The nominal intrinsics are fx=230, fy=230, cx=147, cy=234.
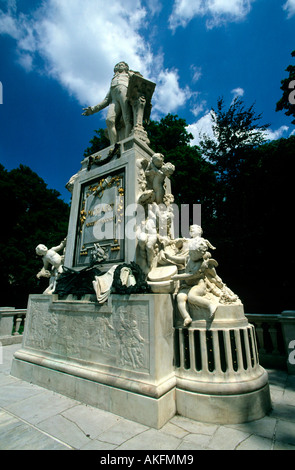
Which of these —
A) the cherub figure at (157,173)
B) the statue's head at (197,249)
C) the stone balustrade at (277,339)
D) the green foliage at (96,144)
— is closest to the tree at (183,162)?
the green foliage at (96,144)

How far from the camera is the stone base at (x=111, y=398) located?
9.25 ft

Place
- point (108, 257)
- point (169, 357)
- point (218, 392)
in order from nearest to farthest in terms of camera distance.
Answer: point (218, 392) < point (169, 357) < point (108, 257)

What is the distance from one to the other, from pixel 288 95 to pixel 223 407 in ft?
51.5

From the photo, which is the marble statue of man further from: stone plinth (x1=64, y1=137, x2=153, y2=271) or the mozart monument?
the mozart monument

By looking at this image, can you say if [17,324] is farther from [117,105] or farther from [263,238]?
[263,238]

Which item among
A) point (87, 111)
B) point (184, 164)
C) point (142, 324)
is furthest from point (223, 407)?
point (184, 164)

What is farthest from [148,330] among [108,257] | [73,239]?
[73,239]

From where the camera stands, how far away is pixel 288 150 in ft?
47.1

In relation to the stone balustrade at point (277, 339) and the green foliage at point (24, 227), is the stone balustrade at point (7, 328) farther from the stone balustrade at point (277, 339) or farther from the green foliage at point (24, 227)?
the green foliage at point (24, 227)

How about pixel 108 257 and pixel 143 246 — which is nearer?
pixel 143 246

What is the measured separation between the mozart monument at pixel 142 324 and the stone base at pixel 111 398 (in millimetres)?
14

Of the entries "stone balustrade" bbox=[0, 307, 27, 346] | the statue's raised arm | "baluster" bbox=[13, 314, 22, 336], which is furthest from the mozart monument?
"baluster" bbox=[13, 314, 22, 336]

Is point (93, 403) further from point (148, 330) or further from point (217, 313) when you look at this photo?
point (217, 313)

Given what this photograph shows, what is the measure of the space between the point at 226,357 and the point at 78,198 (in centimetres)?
506
